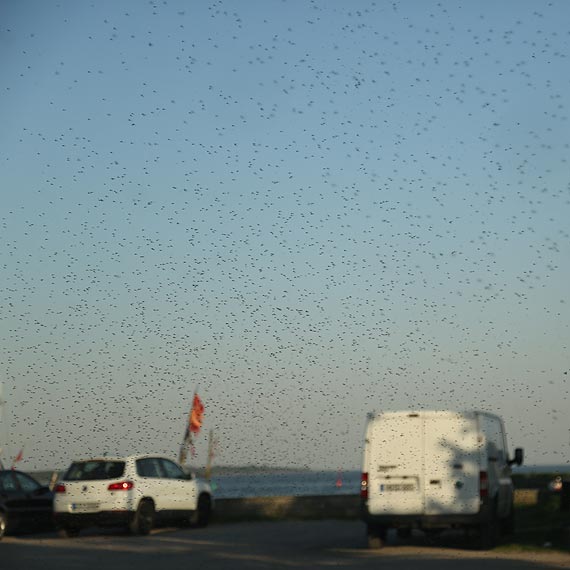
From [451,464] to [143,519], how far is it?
778 centimetres

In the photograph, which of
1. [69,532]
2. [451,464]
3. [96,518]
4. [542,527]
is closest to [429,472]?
[451,464]

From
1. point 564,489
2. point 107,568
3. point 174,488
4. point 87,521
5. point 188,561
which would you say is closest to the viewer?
point 107,568

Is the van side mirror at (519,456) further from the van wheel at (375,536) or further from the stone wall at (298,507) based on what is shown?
the stone wall at (298,507)

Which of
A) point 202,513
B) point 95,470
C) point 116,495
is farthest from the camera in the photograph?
point 202,513

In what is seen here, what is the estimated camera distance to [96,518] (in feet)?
77.3

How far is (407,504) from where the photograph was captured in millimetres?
19250

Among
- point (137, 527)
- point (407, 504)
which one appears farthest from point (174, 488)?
point (407, 504)

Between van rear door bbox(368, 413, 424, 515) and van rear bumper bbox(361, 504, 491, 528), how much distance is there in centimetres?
Result: 9

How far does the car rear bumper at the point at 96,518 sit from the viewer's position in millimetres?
23547

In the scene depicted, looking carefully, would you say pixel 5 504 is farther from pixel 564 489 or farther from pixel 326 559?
pixel 564 489

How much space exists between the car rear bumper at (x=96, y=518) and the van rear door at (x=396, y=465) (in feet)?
20.8

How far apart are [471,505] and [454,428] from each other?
1.26 meters

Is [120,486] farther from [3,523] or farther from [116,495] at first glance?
[3,523]

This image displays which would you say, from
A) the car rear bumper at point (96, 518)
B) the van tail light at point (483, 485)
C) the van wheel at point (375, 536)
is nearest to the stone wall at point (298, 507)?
the car rear bumper at point (96, 518)
